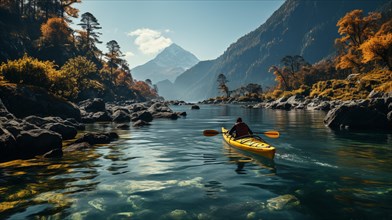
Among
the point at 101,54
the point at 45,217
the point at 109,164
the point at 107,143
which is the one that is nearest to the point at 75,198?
the point at 45,217

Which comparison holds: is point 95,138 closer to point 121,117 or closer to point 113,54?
point 121,117

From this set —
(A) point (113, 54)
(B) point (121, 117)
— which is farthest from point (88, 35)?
(B) point (121, 117)

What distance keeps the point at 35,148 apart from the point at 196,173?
9.33m

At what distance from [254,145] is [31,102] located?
24200 millimetres

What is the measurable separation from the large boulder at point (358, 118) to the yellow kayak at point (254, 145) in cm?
1418

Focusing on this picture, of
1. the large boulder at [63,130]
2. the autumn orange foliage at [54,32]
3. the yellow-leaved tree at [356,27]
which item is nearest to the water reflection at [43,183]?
the large boulder at [63,130]

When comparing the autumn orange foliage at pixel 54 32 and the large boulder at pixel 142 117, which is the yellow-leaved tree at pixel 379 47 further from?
the autumn orange foliage at pixel 54 32

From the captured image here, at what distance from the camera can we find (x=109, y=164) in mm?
14141

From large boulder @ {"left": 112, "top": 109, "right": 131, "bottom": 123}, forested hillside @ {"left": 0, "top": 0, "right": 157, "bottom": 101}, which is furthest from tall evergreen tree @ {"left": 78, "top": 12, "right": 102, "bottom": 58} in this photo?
large boulder @ {"left": 112, "top": 109, "right": 131, "bottom": 123}

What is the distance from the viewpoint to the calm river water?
8094 millimetres

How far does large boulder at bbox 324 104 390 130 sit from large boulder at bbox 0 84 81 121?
1132 inches

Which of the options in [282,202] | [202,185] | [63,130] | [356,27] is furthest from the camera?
[356,27]

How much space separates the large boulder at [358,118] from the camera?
2595cm

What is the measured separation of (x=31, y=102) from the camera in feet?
95.9
